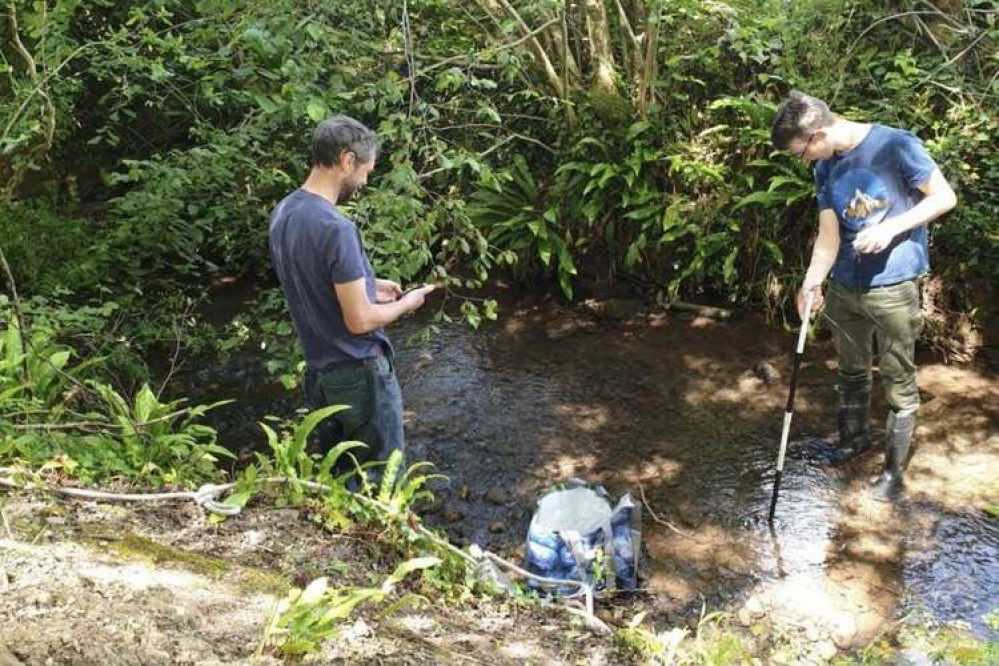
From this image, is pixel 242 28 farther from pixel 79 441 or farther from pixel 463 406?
pixel 463 406

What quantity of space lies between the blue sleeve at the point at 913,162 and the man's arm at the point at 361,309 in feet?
10.0

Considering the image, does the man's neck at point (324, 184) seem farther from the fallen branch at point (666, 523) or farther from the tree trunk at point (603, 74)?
the tree trunk at point (603, 74)

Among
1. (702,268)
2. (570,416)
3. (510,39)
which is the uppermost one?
(510,39)

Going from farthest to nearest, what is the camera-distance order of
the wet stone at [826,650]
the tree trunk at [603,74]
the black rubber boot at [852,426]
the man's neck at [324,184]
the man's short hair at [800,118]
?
1. the tree trunk at [603,74]
2. the black rubber boot at [852,426]
3. the man's short hair at [800,118]
4. the wet stone at [826,650]
5. the man's neck at [324,184]

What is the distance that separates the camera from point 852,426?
576cm

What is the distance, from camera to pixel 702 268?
8258 mm

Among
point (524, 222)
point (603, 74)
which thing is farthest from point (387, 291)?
point (603, 74)

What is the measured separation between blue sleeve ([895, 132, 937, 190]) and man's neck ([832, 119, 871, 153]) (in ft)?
0.70

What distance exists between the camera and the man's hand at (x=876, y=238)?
457cm

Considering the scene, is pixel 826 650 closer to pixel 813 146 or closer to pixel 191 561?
pixel 813 146

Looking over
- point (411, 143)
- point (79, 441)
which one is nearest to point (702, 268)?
point (411, 143)

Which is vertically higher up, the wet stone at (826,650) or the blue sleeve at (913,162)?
the blue sleeve at (913,162)

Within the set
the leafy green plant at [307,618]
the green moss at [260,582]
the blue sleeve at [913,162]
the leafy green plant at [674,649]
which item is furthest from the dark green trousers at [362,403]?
the blue sleeve at [913,162]

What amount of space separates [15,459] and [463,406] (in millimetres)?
3968
